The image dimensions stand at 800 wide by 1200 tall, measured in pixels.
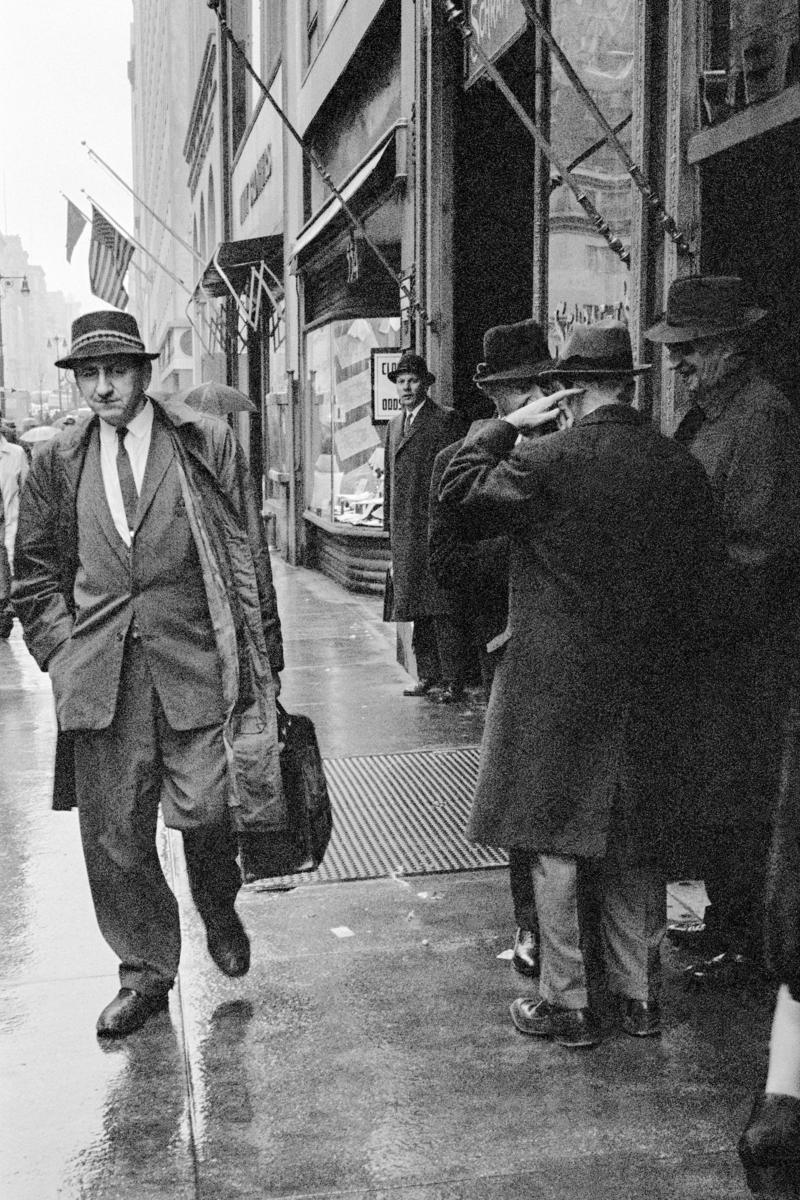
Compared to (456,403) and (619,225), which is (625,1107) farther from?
(456,403)

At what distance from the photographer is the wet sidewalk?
11.1ft

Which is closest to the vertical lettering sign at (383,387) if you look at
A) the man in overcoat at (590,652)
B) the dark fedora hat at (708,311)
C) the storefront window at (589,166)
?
the storefront window at (589,166)

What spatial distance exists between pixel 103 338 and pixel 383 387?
7.28 m

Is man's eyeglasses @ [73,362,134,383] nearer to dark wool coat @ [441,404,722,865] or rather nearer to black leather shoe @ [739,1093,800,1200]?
dark wool coat @ [441,404,722,865]

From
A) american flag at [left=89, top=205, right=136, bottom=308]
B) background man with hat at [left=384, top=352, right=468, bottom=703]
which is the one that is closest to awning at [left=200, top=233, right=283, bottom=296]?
american flag at [left=89, top=205, right=136, bottom=308]

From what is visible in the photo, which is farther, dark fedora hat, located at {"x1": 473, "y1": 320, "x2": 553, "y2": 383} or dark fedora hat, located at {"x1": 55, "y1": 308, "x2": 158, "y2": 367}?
dark fedora hat, located at {"x1": 473, "y1": 320, "x2": 553, "y2": 383}

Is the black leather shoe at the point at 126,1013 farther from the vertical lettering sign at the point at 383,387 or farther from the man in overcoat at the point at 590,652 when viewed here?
the vertical lettering sign at the point at 383,387

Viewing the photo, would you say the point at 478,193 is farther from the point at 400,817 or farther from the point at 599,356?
the point at 599,356

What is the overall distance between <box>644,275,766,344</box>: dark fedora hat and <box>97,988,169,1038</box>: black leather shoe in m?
2.43

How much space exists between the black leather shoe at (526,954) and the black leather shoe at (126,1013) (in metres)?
1.13

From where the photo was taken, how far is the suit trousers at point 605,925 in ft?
13.2

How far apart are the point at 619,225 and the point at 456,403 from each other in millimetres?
3012

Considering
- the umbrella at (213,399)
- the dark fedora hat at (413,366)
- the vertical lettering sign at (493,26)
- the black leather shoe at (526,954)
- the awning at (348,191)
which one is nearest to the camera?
the black leather shoe at (526,954)

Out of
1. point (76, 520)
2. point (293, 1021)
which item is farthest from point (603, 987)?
point (76, 520)
